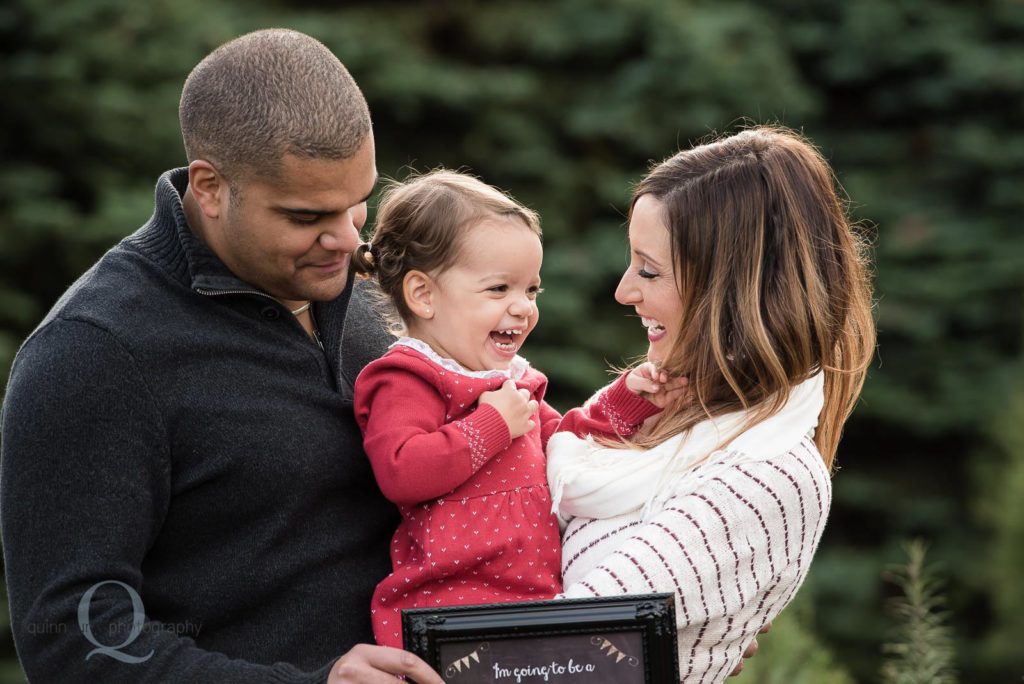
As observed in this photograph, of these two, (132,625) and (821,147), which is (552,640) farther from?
(821,147)

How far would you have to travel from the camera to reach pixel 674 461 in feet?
8.22

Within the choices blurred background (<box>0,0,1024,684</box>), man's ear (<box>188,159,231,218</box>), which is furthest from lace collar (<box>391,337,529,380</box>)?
blurred background (<box>0,0,1024,684</box>)

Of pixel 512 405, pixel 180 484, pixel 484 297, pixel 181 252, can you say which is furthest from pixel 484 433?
pixel 181 252

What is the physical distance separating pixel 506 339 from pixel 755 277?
21.5 inches

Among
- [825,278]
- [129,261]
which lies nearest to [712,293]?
[825,278]

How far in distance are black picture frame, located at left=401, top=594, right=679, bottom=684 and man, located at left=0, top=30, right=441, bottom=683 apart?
0.07 m

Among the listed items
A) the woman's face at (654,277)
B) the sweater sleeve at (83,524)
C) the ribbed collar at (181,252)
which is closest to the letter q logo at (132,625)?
the sweater sleeve at (83,524)

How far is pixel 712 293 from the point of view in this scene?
260 cm

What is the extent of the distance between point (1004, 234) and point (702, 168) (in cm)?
901

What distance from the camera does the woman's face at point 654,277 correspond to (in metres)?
2.67

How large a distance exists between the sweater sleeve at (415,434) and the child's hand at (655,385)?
0.34 m

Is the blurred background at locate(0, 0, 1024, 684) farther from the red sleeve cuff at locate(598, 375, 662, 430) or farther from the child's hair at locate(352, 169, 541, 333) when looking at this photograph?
the red sleeve cuff at locate(598, 375, 662, 430)

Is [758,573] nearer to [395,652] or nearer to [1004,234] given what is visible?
[395,652]

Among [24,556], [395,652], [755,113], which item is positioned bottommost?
[755,113]
